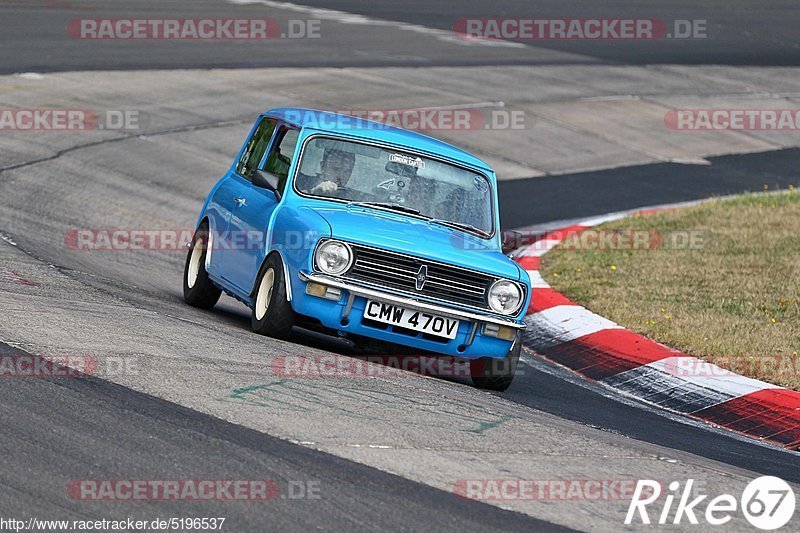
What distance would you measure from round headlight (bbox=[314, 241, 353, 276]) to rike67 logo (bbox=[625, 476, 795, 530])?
2.70 metres

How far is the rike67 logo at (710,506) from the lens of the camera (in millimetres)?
5426

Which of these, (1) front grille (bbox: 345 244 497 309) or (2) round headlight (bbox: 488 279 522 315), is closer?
(1) front grille (bbox: 345 244 497 309)

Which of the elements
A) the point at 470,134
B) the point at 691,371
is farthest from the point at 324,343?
the point at 470,134

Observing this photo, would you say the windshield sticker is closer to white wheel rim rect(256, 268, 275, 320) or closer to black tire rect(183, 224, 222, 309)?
white wheel rim rect(256, 268, 275, 320)

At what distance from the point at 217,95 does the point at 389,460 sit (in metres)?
15.0

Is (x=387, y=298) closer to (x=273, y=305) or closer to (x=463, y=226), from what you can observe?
(x=273, y=305)

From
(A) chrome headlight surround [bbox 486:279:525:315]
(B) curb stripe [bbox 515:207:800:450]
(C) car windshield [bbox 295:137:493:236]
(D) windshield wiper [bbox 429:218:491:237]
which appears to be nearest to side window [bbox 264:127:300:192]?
(C) car windshield [bbox 295:137:493:236]

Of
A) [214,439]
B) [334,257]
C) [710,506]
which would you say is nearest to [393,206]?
[334,257]

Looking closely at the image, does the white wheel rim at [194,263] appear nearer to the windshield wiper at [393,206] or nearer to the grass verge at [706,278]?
the windshield wiper at [393,206]

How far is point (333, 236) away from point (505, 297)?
1.16m

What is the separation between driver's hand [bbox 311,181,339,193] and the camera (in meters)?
8.86

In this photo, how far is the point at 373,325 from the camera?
313 inches

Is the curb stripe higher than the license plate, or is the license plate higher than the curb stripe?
the license plate

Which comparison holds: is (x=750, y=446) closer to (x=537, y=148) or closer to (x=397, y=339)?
(x=397, y=339)
